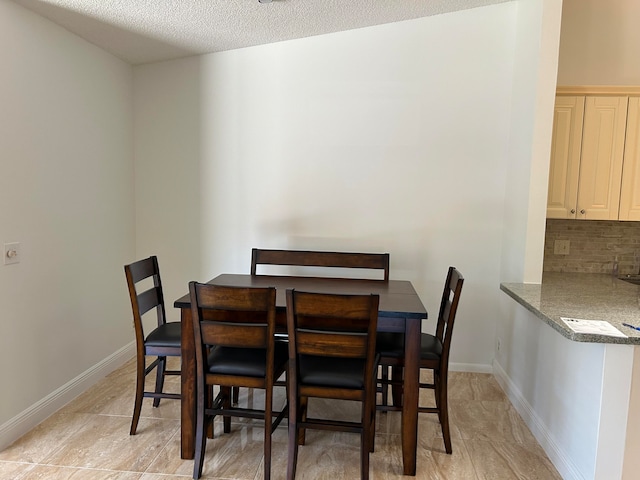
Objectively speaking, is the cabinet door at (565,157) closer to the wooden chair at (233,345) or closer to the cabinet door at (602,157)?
the cabinet door at (602,157)

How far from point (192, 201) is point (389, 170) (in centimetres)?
166

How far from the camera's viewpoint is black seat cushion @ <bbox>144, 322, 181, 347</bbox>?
2.37 meters

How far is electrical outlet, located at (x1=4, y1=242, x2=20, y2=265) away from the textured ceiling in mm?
1342

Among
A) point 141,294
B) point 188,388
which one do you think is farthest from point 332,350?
point 141,294

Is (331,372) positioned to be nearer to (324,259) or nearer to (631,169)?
(324,259)

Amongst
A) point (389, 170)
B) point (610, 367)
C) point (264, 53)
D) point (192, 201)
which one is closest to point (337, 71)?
point (264, 53)

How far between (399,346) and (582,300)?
41.2 inches

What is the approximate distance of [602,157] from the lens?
112 inches

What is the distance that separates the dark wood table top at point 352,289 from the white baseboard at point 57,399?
1.20 metres

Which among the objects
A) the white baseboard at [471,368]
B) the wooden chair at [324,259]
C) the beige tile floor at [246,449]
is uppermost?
the wooden chair at [324,259]

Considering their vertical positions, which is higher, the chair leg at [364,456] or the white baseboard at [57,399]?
the chair leg at [364,456]

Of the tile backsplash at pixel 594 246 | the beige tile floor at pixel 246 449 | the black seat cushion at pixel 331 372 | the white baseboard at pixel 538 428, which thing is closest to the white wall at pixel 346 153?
the white baseboard at pixel 538 428

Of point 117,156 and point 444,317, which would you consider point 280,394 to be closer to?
point 444,317

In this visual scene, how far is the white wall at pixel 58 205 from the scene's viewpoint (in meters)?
2.30
